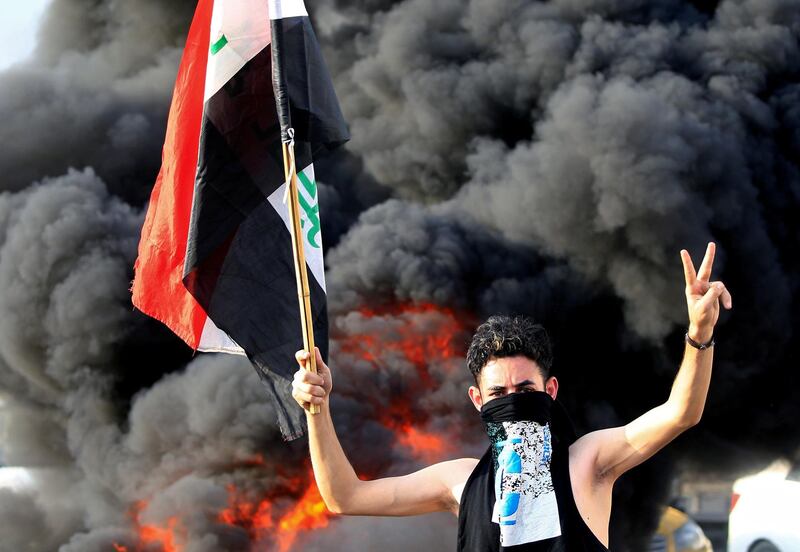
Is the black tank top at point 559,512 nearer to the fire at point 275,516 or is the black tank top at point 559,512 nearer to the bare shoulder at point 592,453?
the bare shoulder at point 592,453

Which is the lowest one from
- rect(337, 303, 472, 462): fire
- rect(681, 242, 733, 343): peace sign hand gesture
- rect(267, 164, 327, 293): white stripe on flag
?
rect(681, 242, 733, 343): peace sign hand gesture

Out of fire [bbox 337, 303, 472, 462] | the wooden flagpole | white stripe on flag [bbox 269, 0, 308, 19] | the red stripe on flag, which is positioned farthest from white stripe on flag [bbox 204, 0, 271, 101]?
fire [bbox 337, 303, 472, 462]

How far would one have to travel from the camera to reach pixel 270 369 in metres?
3.44

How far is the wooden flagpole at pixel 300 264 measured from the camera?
2.87 metres

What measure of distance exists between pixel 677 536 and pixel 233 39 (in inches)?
474

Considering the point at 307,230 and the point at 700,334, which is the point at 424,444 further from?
the point at 700,334

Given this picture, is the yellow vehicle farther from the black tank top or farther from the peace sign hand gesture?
the peace sign hand gesture

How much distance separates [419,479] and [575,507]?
1.70ft

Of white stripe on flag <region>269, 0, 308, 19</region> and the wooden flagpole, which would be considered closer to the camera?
the wooden flagpole

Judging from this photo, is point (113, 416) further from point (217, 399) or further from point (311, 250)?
point (311, 250)

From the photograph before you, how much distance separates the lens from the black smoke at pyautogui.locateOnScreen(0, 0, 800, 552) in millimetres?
15633

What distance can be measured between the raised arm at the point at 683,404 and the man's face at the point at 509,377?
0.25m

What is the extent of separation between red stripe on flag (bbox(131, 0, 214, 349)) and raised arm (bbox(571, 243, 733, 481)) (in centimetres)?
163

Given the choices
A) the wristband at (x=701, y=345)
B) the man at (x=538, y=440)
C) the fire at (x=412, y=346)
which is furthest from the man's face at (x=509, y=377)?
the fire at (x=412, y=346)
